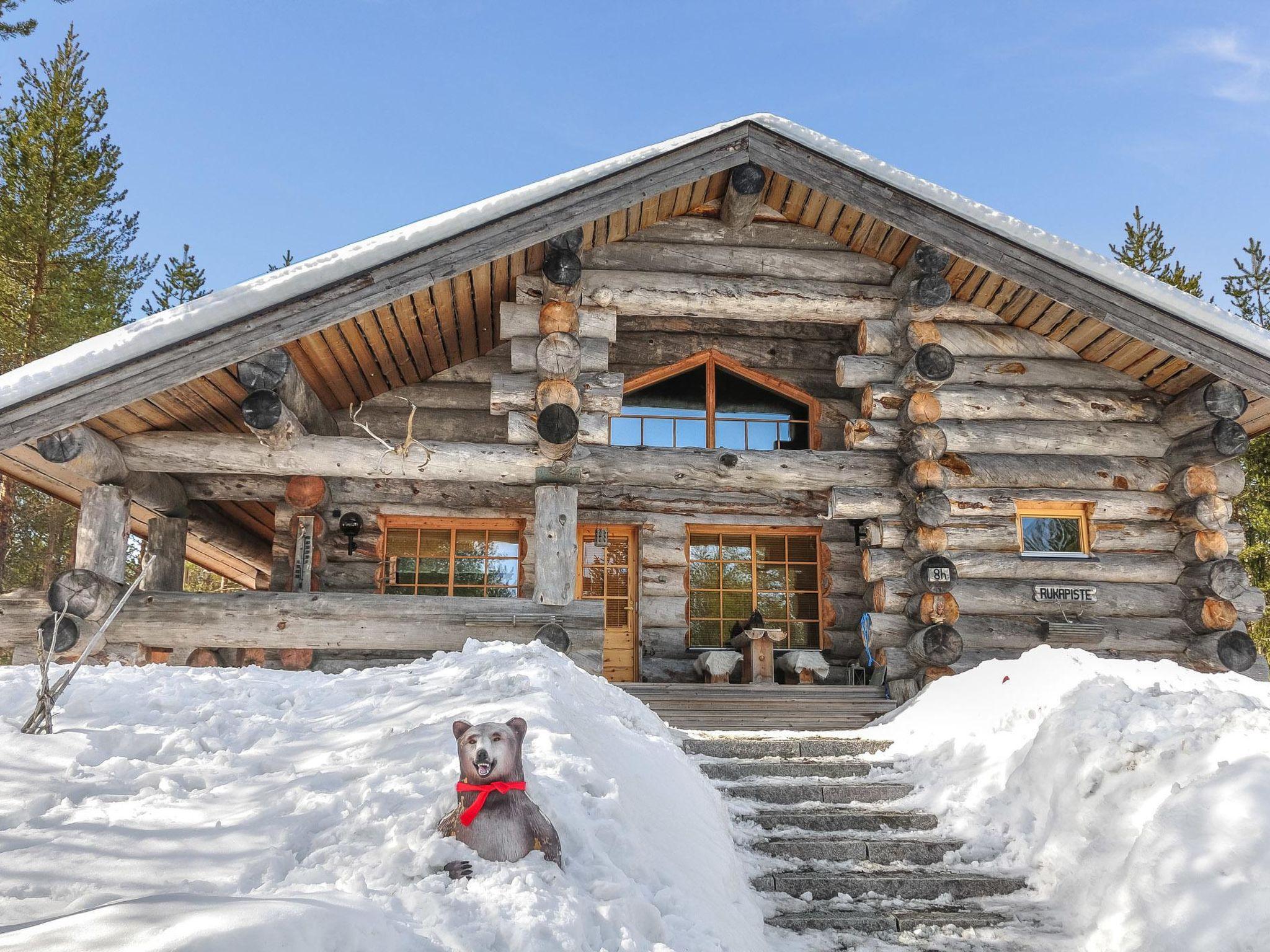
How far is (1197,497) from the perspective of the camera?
10125 mm

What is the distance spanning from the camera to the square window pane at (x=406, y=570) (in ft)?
36.7

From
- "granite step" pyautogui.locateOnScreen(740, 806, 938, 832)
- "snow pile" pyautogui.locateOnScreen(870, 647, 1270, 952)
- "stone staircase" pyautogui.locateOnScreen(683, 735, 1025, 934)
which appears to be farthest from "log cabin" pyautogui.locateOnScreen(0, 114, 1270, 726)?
"granite step" pyautogui.locateOnScreen(740, 806, 938, 832)

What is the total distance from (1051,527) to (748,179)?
16.9ft

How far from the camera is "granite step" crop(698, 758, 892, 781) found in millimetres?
7008

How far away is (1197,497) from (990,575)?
7.83 ft

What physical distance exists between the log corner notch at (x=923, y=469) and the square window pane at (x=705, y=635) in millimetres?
2581

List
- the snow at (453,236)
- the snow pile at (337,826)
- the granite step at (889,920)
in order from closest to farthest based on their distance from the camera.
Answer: the snow pile at (337,826)
the granite step at (889,920)
the snow at (453,236)

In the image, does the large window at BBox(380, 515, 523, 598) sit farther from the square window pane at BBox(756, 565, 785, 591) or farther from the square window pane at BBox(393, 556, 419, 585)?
the square window pane at BBox(756, 565, 785, 591)

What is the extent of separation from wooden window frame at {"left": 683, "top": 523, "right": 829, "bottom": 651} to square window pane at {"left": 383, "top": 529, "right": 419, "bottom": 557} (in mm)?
3265

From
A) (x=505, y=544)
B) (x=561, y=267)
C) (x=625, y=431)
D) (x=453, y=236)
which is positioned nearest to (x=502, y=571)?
(x=505, y=544)

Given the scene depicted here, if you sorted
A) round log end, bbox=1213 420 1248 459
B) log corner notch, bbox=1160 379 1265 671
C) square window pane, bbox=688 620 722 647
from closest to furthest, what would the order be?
log corner notch, bbox=1160 379 1265 671
round log end, bbox=1213 420 1248 459
square window pane, bbox=688 620 722 647

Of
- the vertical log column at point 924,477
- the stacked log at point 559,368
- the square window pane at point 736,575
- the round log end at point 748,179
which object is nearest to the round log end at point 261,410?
the stacked log at point 559,368

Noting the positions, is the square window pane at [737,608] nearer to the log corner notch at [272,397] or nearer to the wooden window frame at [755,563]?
the wooden window frame at [755,563]

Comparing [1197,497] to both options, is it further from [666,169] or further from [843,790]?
[666,169]
